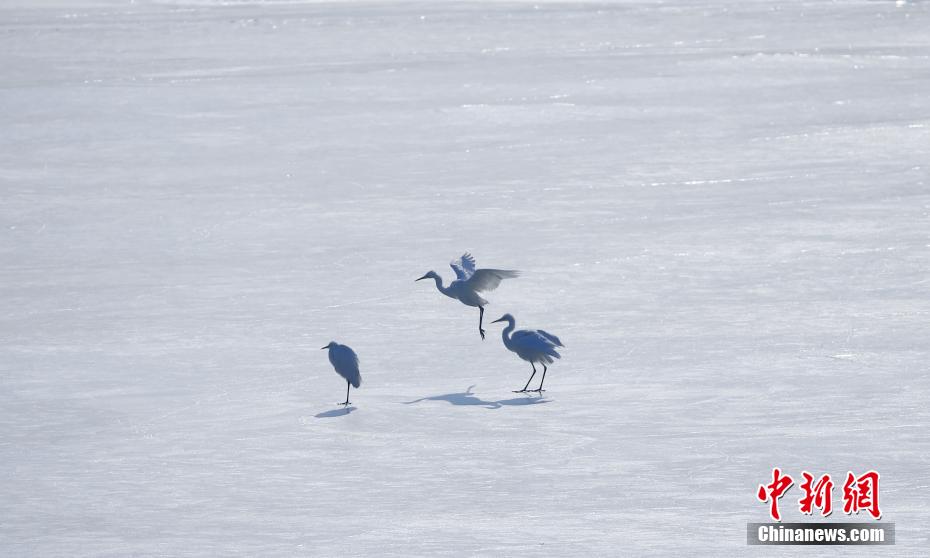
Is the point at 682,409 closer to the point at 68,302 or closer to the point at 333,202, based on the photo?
the point at 68,302

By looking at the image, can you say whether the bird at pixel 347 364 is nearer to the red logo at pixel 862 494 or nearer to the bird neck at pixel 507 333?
the bird neck at pixel 507 333

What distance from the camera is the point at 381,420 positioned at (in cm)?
770

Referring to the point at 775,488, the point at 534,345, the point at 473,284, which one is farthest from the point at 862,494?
the point at 473,284

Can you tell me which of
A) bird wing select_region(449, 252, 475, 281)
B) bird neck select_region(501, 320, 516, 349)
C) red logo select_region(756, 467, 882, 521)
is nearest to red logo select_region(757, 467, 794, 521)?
red logo select_region(756, 467, 882, 521)

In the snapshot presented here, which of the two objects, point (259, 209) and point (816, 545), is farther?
point (259, 209)

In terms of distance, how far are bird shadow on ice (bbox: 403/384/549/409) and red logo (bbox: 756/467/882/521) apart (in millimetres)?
1759

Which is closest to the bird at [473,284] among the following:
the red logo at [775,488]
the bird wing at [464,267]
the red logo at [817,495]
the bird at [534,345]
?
the bird wing at [464,267]

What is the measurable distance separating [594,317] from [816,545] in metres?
4.10

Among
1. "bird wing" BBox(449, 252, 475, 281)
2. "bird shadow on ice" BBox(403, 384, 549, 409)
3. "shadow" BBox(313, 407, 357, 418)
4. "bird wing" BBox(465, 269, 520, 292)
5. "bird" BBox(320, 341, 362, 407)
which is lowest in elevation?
"shadow" BBox(313, 407, 357, 418)

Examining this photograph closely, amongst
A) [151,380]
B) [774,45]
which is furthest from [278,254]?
[774,45]

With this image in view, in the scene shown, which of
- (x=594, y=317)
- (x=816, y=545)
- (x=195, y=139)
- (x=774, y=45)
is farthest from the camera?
(x=774, y=45)

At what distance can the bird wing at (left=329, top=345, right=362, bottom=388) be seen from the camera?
7.94 meters

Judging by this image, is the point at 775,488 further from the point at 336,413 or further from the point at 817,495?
the point at 336,413

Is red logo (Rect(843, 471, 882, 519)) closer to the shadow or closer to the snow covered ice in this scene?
the snow covered ice
